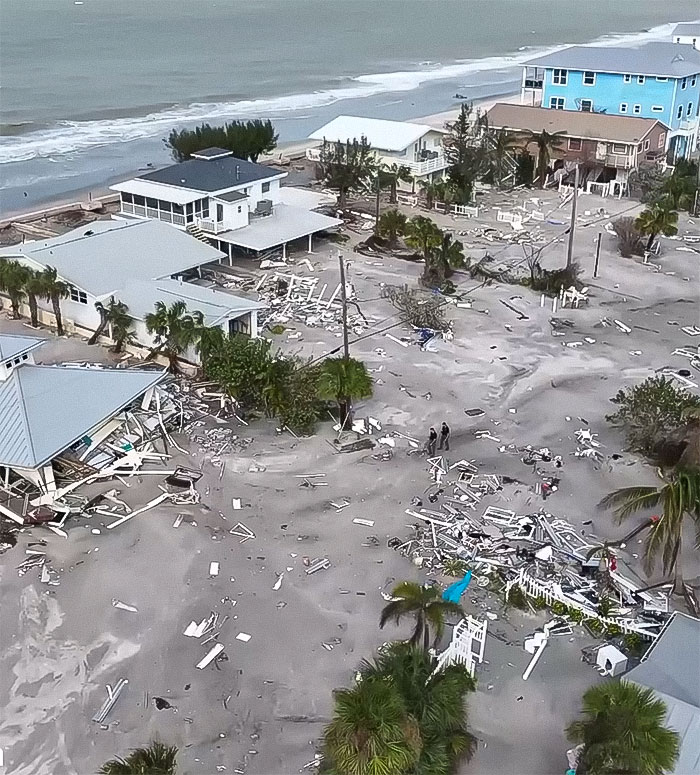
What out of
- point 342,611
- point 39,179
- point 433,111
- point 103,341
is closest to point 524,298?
point 103,341

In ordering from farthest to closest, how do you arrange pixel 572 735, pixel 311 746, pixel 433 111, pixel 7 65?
1. pixel 7 65
2. pixel 433 111
3. pixel 311 746
4. pixel 572 735

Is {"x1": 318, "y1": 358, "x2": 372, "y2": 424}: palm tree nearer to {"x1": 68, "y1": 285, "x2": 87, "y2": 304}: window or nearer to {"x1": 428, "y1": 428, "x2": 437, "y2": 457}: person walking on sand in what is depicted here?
{"x1": 428, "y1": 428, "x2": 437, "y2": 457}: person walking on sand

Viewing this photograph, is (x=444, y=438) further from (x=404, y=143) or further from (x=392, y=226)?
(x=404, y=143)

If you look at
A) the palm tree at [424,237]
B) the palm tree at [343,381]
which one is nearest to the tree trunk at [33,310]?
the palm tree at [343,381]

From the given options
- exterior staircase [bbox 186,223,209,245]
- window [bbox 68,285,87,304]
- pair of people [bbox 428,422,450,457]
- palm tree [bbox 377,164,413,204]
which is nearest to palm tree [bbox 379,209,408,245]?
palm tree [bbox 377,164,413,204]

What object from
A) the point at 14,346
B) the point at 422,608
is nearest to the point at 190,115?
the point at 14,346

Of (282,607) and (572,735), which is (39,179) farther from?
(572,735)

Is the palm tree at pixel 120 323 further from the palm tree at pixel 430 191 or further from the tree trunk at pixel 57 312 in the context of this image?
the palm tree at pixel 430 191
